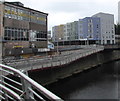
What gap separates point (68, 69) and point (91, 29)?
39.3 metres

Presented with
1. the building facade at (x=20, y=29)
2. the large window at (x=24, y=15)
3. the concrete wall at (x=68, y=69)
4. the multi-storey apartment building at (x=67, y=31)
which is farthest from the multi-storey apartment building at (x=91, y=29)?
the large window at (x=24, y=15)

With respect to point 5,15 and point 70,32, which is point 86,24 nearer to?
point 70,32

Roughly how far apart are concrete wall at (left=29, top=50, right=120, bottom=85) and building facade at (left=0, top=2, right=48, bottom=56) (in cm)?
795

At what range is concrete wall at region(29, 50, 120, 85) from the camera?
1897cm

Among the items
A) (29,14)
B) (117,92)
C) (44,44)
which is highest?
(29,14)

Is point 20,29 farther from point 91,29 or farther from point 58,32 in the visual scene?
point 58,32

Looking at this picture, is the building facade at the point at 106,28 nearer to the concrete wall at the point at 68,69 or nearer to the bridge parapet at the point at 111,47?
the concrete wall at the point at 68,69

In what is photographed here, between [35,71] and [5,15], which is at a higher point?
[5,15]

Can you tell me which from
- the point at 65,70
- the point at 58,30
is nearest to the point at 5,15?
the point at 65,70

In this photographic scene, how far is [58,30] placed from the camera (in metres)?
81.4

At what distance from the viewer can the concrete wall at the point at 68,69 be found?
62.2 ft

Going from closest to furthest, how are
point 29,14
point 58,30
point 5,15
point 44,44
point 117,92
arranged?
point 117,92, point 5,15, point 29,14, point 44,44, point 58,30

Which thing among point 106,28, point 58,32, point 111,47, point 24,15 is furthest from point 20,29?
point 58,32

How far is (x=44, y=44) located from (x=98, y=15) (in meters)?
38.9
